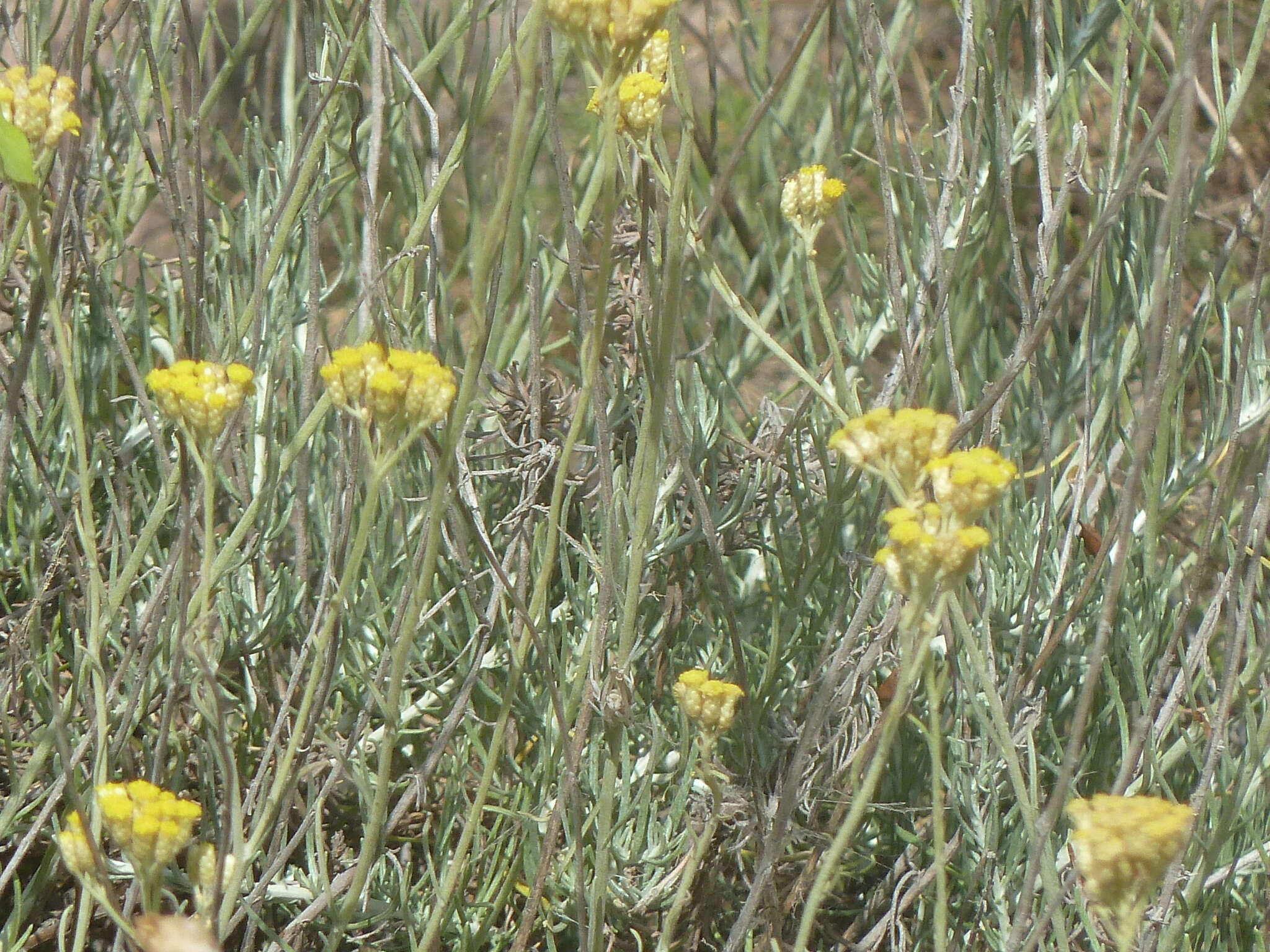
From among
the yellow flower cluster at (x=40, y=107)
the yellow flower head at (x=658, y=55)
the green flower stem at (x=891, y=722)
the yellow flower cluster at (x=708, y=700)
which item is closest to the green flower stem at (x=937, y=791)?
the green flower stem at (x=891, y=722)

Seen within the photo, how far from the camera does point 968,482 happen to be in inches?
25.6

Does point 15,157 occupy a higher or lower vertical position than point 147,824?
higher

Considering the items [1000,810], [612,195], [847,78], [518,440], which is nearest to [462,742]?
[518,440]

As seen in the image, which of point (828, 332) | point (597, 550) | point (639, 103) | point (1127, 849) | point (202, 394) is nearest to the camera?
point (1127, 849)

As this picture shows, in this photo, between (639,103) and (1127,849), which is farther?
(639,103)

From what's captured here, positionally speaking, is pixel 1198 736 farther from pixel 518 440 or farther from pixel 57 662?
pixel 57 662

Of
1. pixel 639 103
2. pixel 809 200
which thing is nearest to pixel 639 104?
pixel 639 103

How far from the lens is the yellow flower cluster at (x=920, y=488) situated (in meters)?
0.65

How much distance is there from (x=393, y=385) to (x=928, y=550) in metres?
0.31

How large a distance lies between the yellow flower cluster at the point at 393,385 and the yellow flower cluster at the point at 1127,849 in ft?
1.40

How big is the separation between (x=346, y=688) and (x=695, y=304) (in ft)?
3.89

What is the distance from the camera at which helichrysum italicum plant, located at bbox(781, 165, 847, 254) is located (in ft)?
3.24

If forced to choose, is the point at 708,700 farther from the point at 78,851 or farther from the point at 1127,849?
the point at 78,851

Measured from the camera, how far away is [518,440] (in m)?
1.30
